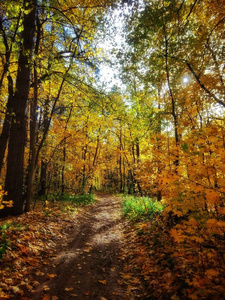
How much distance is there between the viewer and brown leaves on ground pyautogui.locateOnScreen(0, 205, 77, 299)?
3.29 m

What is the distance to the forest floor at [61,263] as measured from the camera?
3.32 m

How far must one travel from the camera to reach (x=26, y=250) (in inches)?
172

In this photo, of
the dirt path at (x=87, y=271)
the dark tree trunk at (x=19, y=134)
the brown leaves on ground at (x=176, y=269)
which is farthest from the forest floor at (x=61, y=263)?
the dark tree trunk at (x=19, y=134)

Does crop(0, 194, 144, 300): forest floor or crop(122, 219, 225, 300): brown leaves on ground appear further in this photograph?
crop(0, 194, 144, 300): forest floor

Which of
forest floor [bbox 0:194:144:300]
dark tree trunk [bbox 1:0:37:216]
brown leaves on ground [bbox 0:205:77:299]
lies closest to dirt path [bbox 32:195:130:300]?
forest floor [bbox 0:194:144:300]

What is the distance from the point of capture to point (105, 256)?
16.4 ft

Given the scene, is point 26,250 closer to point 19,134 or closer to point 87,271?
point 87,271

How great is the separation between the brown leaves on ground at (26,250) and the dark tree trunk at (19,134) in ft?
2.65

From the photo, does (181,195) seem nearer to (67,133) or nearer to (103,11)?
(103,11)

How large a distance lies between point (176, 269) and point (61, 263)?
2845 millimetres

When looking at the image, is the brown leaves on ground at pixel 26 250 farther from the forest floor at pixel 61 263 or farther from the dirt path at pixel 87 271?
the dirt path at pixel 87 271

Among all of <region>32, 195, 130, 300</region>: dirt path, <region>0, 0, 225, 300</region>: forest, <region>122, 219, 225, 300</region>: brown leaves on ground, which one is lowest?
<region>32, 195, 130, 300</region>: dirt path

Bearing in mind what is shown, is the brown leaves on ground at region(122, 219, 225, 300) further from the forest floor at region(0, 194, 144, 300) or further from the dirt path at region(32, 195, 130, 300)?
the dirt path at region(32, 195, 130, 300)

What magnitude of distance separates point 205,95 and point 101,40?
5388 millimetres
